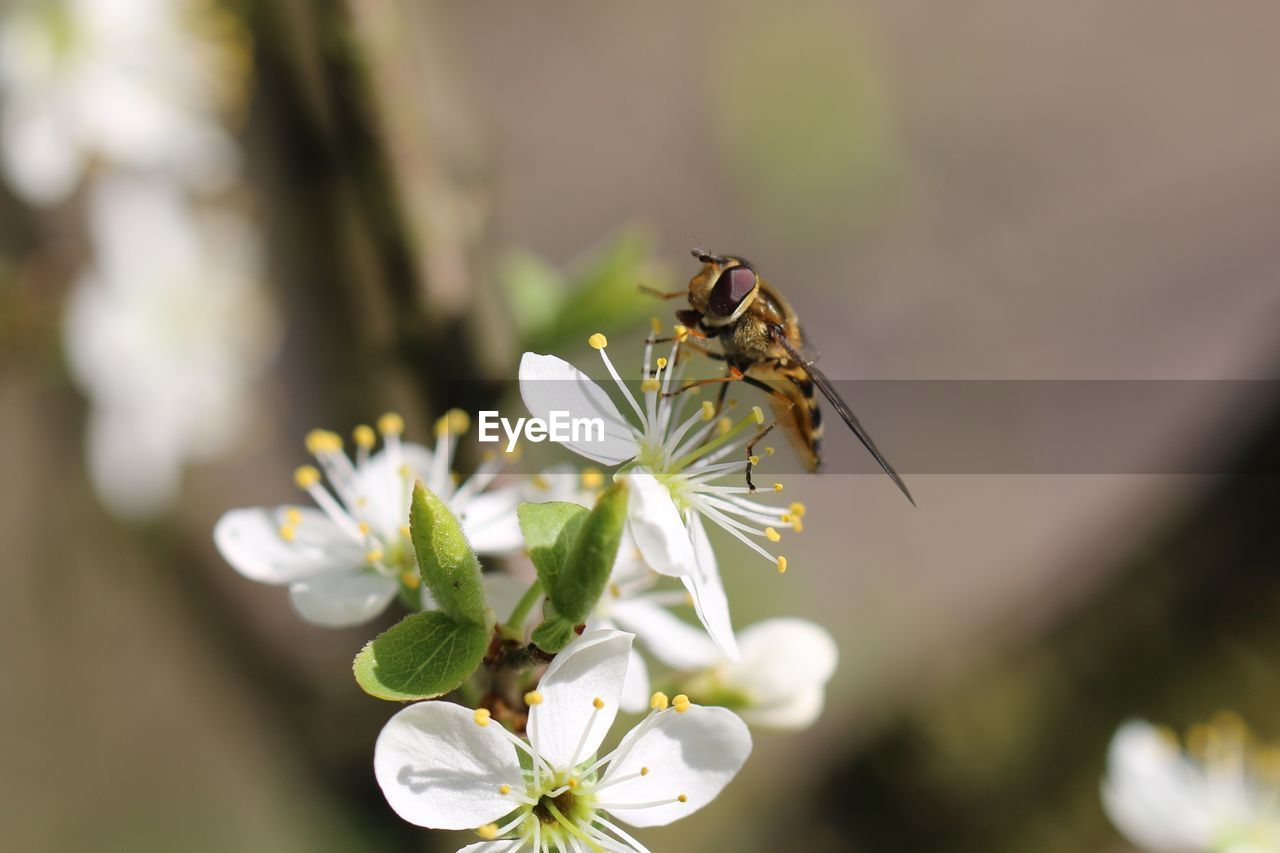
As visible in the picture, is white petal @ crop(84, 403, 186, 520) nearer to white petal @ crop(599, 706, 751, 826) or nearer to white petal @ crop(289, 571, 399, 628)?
white petal @ crop(289, 571, 399, 628)

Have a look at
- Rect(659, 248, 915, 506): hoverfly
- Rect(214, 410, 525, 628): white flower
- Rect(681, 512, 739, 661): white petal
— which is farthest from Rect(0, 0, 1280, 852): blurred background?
Rect(681, 512, 739, 661): white petal

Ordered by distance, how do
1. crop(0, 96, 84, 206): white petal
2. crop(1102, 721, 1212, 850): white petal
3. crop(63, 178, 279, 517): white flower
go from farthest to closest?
crop(63, 178, 279, 517): white flower, crop(0, 96, 84, 206): white petal, crop(1102, 721, 1212, 850): white petal

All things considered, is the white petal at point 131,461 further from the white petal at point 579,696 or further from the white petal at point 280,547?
the white petal at point 579,696

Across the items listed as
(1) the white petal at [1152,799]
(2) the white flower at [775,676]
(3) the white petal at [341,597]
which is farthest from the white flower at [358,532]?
(1) the white petal at [1152,799]

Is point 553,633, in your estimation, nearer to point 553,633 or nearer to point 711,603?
point 553,633

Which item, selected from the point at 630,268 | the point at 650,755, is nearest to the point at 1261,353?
the point at 630,268
